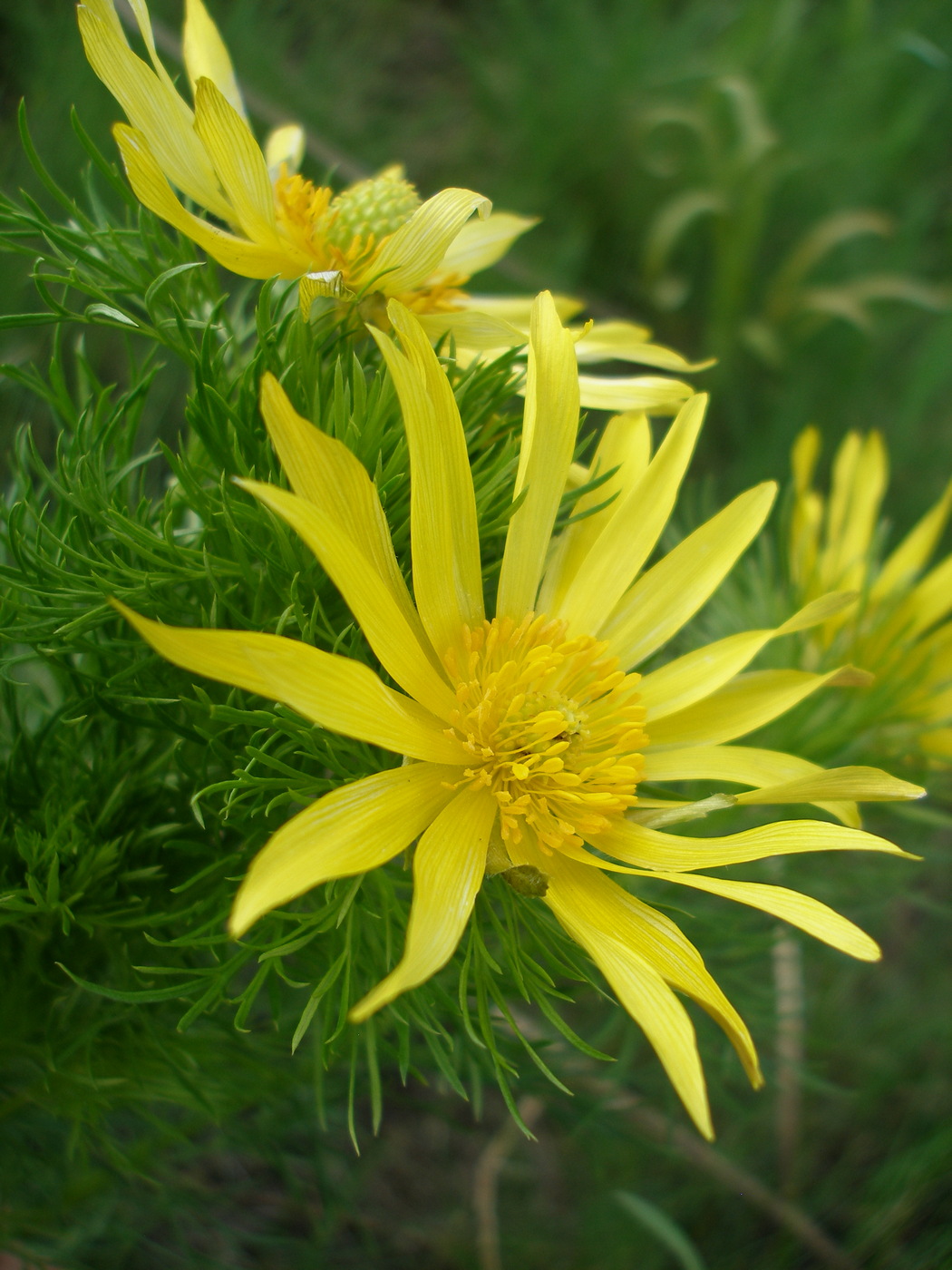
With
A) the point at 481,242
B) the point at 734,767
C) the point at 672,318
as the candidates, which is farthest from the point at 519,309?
the point at 672,318

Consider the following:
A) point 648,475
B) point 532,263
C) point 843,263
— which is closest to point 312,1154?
point 648,475

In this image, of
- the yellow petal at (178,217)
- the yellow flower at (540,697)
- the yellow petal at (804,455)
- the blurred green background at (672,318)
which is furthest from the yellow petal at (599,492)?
the blurred green background at (672,318)

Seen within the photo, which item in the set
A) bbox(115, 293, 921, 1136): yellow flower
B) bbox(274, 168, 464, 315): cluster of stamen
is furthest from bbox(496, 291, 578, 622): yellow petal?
bbox(274, 168, 464, 315): cluster of stamen

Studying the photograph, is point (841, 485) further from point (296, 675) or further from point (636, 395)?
point (296, 675)

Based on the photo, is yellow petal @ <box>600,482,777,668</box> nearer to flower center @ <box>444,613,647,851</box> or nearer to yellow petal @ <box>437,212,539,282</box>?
flower center @ <box>444,613,647,851</box>

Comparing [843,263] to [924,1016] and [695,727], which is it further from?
[695,727]
